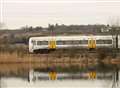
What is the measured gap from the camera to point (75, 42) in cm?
2273

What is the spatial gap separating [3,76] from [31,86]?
3015 millimetres

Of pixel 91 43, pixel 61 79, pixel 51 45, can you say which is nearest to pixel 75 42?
pixel 91 43

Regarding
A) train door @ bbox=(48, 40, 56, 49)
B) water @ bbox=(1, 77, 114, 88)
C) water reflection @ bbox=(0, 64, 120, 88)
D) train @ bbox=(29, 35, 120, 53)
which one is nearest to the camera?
water @ bbox=(1, 77, 114, 88)

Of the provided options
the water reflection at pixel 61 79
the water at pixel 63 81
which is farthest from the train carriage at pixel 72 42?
the water at pixel 63 81

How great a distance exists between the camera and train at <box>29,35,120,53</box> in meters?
22.4

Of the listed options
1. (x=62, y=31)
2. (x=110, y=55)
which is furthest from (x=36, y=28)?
(x=110, y=55)

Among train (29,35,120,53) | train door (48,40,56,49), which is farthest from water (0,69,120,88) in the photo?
train door (48,40,56,49)

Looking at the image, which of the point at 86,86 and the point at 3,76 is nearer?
the point at 86,86

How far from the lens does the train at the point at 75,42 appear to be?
73.6 ft

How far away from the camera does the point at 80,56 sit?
2189cm

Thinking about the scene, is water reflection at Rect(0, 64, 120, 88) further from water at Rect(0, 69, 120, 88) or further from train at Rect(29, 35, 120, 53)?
train at Rect(29, 35, 120, 53)

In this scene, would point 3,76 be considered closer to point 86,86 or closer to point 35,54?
point 86,86

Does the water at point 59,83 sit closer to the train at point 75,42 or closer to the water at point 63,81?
the water at point 63,81

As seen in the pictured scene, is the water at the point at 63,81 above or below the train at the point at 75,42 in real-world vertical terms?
below
